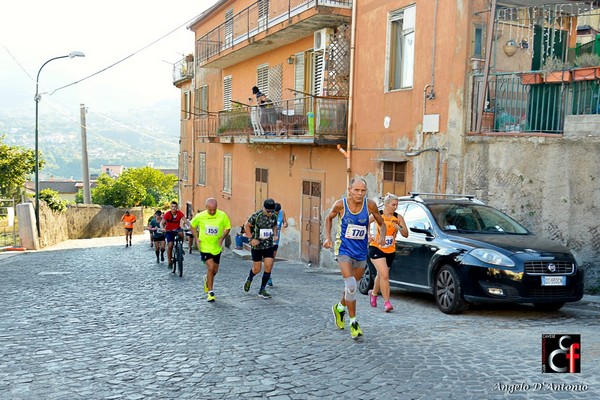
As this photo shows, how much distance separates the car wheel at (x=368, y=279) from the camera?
12.0m

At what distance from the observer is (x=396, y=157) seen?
16.6m

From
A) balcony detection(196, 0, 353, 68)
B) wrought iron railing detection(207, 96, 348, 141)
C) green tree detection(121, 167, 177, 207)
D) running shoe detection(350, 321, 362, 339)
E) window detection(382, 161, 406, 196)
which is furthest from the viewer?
green tree detection(121, 167, 177, 207)

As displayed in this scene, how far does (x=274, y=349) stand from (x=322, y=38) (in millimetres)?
13919

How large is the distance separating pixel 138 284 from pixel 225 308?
4.58 m

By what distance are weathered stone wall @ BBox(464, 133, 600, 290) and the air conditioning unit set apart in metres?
7.34

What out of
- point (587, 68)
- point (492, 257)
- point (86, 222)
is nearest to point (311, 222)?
point (587, 68)

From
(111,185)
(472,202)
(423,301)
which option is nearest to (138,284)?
(423,301)

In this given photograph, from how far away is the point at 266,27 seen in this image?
73.5 ft

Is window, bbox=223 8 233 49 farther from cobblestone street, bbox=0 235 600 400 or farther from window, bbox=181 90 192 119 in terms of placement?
cobblestone street, bbox=0 235 600 400

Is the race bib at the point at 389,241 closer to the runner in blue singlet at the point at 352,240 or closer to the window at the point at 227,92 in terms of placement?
the runner in blue singlet at the point at 352,240

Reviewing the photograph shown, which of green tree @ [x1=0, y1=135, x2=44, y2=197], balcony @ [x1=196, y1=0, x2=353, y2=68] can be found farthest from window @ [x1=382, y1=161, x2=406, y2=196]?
green tree @ [x1=0, y1=135, x2=44, y2=197]

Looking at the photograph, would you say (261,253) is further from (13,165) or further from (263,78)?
(13,165)

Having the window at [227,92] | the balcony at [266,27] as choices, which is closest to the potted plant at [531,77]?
the balcony at [266,27]

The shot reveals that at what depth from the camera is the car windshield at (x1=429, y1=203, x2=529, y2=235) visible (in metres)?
10.5
